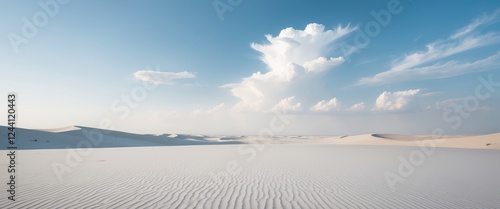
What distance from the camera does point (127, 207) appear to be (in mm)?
5508

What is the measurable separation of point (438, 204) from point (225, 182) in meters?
5.81

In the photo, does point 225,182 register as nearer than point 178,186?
No

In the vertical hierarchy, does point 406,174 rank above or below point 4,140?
below

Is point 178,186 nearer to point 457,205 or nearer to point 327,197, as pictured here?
point 327,197

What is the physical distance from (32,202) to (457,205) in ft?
31.7

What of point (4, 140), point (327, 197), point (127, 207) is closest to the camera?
point (127, 207)

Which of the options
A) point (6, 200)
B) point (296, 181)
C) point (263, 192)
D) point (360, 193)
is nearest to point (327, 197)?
point (360, 193)

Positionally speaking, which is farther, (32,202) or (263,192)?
(263,192)

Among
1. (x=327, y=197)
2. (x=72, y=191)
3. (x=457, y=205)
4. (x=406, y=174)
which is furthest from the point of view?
(x=406, y=174)

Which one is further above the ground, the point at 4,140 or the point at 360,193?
the point at 4,140

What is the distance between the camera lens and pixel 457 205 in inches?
232

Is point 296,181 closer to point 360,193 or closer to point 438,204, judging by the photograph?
point 360,193

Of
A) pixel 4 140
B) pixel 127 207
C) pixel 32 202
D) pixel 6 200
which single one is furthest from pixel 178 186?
pixel 4 140

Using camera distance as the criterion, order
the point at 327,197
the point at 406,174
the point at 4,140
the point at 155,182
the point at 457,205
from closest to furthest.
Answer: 1. the point at 457,205
2. the point at 327,197
3. the point at 155,182
4. the point at 406,174
5. the point at 4,140
